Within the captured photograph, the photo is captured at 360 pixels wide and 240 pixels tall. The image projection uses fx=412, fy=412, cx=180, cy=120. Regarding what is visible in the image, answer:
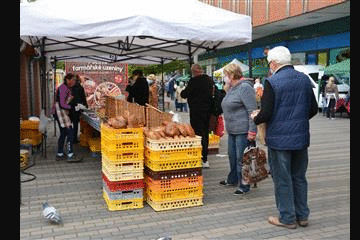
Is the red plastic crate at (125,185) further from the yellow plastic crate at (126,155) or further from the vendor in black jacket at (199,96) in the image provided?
the vendor in black jacket at (199,96)

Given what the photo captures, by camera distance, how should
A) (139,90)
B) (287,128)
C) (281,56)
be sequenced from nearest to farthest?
(287,128) → (281,56) → (139,90)

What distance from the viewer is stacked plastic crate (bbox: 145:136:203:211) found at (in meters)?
5.19

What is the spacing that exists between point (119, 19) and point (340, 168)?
4821 mm

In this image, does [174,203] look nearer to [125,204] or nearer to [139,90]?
[125,204]

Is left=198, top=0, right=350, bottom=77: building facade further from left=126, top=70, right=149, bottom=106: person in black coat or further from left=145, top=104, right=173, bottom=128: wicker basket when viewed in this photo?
left=145, top=104, right=173, bottom=128: wicker basket

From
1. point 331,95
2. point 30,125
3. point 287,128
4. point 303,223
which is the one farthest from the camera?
point 331,95

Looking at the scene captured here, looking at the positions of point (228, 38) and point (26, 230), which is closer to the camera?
point (26, 230)

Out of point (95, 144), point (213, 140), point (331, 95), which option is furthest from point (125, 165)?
point (331, 95)

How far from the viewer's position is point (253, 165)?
17.8 ft

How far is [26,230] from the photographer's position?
457cm

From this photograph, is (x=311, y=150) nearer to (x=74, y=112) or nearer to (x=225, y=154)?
(x=225, y=154)

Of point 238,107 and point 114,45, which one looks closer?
point 238,107

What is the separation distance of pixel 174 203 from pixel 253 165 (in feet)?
3.78

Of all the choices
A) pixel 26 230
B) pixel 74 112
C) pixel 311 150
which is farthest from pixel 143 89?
pixel 26 230
